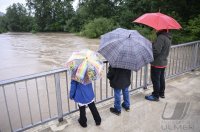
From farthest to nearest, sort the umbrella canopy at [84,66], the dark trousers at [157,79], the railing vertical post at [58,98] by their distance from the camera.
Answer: the dark trousers at [157,79]
the railing vertical post at [58,98]
the umbrella canopy at [84,66]

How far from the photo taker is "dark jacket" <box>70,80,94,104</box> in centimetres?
320

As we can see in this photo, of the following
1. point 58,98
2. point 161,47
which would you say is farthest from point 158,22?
point 58,98

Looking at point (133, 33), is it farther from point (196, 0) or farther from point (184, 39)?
point (196, 0)

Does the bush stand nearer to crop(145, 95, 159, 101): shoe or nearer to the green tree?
crop(145, 95, 159, 101): shoe

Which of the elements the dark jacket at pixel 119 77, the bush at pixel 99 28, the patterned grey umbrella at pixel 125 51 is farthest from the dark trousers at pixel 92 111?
the bush at pixel 99 28

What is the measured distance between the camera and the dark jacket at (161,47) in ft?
12.6

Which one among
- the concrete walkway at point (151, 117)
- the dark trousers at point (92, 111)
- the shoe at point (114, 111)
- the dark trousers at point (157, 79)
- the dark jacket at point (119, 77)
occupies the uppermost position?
the dark jacket at point (119, 77)

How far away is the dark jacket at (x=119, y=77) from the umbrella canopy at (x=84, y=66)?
0.49m

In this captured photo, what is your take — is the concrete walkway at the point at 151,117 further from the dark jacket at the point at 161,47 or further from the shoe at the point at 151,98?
the dark jacket at the point at 161,47

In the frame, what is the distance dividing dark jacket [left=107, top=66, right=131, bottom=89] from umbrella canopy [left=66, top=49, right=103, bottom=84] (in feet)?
1.60

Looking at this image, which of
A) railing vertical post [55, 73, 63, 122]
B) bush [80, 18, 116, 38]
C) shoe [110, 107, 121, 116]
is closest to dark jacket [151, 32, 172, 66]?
shoe [110, 107, 121, 116]

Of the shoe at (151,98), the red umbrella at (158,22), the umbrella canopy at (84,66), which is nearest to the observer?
the umbrella canopy at (84,66)

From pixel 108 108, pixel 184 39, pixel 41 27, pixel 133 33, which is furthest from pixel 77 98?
pixel 41 27

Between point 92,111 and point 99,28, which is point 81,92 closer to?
point 92,111
